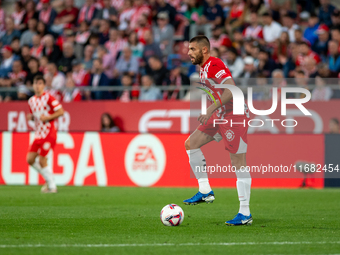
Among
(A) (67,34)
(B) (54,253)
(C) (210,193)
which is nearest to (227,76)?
(C) (210,193)

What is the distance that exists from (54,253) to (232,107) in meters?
3.18

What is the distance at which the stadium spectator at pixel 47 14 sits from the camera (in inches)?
824

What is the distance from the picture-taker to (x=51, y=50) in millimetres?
18984

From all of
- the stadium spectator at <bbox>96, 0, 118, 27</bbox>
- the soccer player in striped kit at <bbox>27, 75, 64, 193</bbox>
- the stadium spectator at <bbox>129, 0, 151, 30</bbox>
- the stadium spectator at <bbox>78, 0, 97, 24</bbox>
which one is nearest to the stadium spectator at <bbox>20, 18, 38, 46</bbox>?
the stadium spectator at <bbox>78, 0, 97, 24</bbox>

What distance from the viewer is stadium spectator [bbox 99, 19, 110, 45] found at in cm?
1862

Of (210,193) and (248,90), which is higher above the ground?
(248,90)

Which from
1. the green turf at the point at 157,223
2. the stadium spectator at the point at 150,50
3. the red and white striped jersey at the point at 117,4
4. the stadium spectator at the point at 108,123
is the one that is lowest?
the green turf at the point at 157,223

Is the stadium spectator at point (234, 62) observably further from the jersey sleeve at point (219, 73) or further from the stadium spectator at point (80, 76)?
the jersey sleeve at point (219, 73)

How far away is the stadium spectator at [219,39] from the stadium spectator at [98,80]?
3446 millimetres

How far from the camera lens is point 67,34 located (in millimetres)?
19328

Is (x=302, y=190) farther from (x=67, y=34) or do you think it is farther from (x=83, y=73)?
(x=67, y=34)

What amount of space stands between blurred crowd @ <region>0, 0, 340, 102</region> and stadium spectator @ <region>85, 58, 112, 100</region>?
30mm

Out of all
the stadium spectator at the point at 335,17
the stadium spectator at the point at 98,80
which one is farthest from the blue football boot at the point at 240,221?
the stadium spectator at the point at 335,17

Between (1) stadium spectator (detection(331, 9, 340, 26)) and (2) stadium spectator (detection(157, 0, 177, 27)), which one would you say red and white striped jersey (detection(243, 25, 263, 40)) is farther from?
(2) stadium spectator (detection(157, 0, 177, 27))
